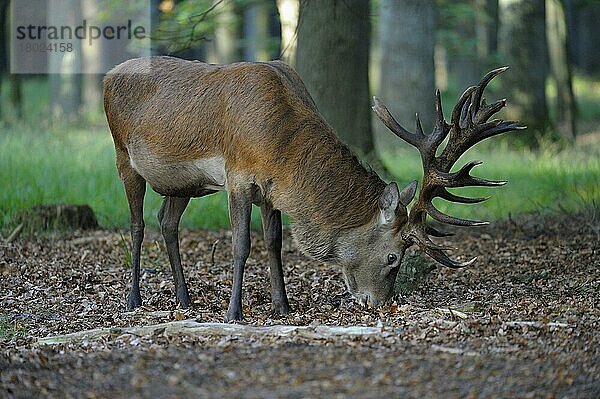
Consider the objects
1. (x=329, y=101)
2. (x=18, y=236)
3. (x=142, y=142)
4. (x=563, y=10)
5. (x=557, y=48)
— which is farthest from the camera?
(x=557, y=48)

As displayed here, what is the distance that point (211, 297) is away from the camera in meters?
8.64

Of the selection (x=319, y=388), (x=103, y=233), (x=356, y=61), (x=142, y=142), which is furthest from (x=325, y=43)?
(x=319, y=388)

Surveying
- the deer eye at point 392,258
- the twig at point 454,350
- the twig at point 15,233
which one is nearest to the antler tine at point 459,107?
the deer eye at point 392,258

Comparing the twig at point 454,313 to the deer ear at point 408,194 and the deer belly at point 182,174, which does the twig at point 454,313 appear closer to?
the deer ear at point 408,194

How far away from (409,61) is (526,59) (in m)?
3.55

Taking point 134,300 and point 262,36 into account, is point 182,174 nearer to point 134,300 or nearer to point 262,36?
point 134,300

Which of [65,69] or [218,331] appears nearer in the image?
[218,331]

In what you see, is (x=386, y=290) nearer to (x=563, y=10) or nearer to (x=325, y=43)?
(x=325, y=43)

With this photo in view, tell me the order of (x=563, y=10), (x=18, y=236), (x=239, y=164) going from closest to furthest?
(x=239, y=164) < (x=18, y=236) < (x=563, y=10)

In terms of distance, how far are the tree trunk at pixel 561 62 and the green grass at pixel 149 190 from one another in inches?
277

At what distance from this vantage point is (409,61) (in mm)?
18312

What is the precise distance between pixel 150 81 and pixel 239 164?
1.25 meters

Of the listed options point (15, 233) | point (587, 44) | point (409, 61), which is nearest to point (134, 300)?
point (15, 233)

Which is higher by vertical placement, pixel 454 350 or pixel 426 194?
pixel 426 194
